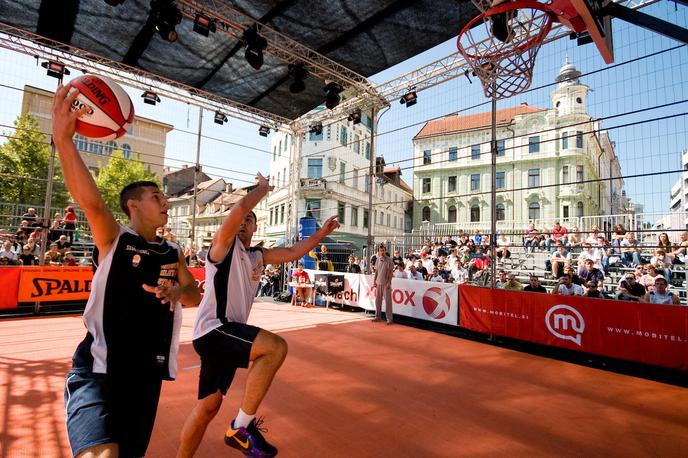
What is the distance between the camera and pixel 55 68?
353 inches

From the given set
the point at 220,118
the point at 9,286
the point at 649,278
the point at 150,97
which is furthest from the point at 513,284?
the point at 9,286

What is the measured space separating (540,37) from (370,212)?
21.2 feet

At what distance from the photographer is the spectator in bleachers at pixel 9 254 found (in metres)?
9.07

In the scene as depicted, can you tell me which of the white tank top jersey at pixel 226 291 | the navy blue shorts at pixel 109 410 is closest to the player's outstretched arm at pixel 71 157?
the navy blue shorts at pixel 109 410

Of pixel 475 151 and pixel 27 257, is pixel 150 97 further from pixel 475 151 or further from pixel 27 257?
pixel 475 151

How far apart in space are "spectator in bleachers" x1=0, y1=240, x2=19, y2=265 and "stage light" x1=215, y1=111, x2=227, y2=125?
20.5ft

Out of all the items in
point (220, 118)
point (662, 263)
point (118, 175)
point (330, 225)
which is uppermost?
point (118, 175)

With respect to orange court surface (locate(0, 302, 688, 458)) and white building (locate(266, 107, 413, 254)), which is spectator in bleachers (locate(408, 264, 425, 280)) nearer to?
white building (locate(266, 107, 413, 254))

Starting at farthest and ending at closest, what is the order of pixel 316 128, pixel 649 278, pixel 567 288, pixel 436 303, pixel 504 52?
pixel 316 128 → pixel 436 303 → pixel 649 278 → pixel 567 288 → pixel 504 52

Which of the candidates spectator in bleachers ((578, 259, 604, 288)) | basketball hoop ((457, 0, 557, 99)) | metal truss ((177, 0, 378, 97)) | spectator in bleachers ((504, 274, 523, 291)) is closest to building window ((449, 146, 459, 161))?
metal truss ((177, 0, 378, 97))

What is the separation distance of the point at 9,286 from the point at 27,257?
1.58 m

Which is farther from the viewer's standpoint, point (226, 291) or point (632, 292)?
point (632, 292)

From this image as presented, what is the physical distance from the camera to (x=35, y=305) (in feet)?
29.1

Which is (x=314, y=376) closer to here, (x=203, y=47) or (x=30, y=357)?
(x=30, y=357)
